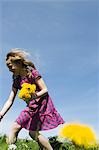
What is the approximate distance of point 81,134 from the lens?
4.18 m

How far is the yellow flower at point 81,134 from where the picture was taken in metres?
4.20

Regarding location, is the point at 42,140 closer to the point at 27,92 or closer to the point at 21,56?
the point at 27,92

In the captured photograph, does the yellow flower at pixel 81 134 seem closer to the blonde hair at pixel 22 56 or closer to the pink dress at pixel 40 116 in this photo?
the pink dress at pixel 40 116

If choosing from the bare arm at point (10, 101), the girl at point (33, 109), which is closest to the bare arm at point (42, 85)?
the girl at point (33, 109)

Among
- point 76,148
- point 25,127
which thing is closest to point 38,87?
point 25,127

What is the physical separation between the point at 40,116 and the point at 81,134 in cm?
52

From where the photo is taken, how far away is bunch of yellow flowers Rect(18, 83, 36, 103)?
3805mm

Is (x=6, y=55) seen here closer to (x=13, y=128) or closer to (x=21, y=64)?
(x=21, y=64)

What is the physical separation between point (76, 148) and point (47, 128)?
0.51m

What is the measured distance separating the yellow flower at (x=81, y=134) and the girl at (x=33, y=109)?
152 mm

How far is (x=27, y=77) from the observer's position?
4297 mm

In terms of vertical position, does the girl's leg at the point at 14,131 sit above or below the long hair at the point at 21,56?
below

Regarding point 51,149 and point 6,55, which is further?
point 6,55

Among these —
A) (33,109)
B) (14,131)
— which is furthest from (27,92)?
(14,131)
